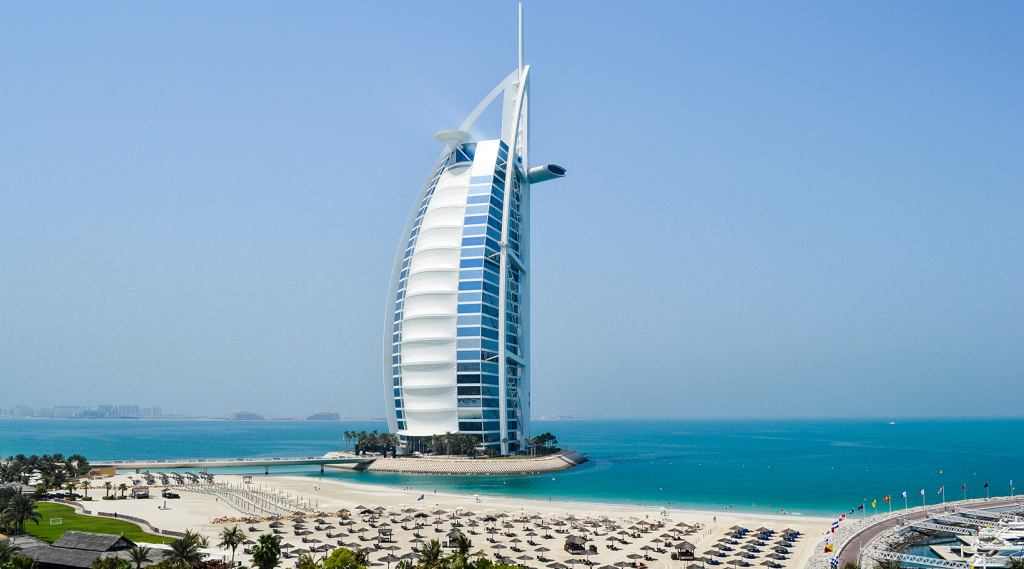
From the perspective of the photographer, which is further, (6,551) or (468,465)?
(468,465)

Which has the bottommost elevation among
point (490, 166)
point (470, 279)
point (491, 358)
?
point (491, 358)

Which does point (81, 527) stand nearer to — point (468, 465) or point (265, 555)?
point (265, 555)

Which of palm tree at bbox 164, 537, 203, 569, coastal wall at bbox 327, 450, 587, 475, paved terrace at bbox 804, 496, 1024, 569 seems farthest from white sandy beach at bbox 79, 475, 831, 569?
coastal wall at bbox 327, 450, 587, 475

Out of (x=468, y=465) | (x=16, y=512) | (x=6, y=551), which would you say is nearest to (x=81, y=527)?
(x=16, y=512)

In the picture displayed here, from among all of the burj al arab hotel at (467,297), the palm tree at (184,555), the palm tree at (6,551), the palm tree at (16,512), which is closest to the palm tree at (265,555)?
the palm tree at (184,555)

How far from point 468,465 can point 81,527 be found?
58.0 m

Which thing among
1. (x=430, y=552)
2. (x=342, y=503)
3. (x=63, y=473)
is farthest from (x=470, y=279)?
(x=430, y=552)

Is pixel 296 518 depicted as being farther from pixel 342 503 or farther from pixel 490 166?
pixel 490 166

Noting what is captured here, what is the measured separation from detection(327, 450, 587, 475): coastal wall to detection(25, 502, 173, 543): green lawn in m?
50.8

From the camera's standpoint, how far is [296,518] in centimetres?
6175

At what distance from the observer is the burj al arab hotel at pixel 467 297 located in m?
120

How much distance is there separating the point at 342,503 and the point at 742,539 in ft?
129

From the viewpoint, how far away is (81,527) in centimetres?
5684

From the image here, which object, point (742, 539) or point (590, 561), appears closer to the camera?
point (590, 561)
